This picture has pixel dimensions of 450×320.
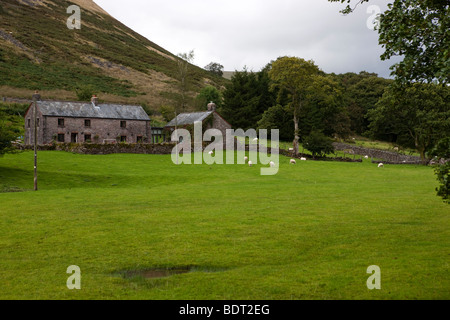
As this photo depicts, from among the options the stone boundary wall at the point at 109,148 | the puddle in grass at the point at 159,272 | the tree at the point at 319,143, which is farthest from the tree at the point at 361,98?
the puddle in grass at the point at 159,272

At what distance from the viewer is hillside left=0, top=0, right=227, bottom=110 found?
100m

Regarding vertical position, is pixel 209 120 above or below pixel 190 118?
below

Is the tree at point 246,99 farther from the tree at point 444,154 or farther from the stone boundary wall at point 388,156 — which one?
the tree at point 444,154

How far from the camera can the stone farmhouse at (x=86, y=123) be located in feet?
188

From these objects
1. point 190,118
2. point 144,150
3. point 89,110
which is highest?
point 89,110

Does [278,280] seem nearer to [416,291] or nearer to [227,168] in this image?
[416,291]

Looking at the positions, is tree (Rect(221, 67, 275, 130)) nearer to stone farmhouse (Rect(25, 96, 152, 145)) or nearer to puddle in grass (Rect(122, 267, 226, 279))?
stone farmhouse (Rect(25, 96, 152, 145))

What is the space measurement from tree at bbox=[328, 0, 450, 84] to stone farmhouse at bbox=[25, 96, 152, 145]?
51818mm

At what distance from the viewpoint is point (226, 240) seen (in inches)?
580

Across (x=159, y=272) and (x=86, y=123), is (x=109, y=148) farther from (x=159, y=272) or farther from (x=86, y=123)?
(x=159, y=272)

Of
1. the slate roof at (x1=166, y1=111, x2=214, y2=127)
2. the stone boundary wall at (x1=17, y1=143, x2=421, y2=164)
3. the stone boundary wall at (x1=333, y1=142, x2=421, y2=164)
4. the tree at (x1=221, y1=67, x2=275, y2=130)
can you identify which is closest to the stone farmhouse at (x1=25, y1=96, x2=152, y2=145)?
the slate roof at (x1=166, y1=111, x2=214, y2=127)

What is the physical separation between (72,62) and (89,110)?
80.6 meters

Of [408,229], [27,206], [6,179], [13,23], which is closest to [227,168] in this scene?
[6,179]

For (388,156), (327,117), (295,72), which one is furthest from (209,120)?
(327,117)
